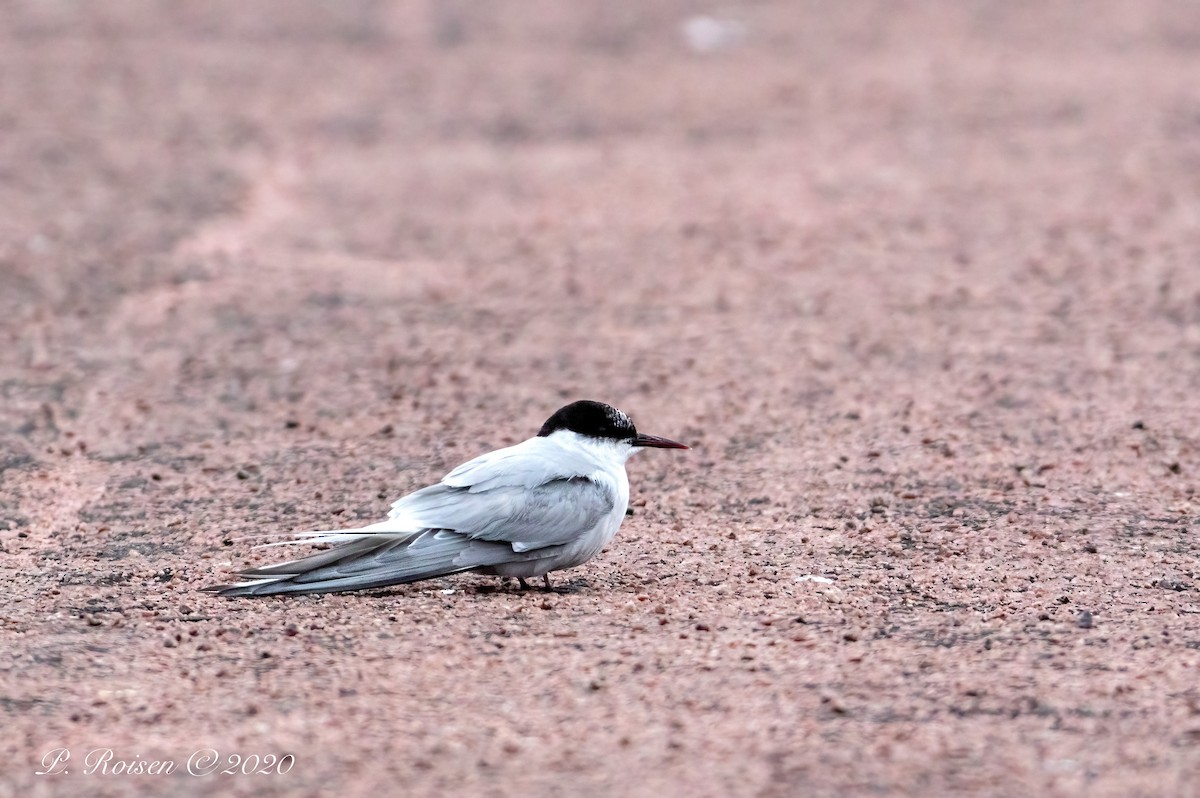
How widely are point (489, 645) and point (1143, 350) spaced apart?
470 centimetres

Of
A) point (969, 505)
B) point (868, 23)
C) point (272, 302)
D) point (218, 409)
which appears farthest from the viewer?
point (868, 23)

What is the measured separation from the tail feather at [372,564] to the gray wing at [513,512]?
0.05 meters

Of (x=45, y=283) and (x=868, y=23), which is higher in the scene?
(x=868, y=23)

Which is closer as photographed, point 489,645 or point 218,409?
point 489,645

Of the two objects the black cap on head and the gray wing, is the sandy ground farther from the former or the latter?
the black cap on head

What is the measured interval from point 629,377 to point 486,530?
2966 mm

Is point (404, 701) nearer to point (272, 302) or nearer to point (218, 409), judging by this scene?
point (218, 409)

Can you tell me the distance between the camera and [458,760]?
4.05 meters

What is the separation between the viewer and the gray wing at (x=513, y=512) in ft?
17.7

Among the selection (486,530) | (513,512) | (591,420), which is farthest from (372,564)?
(591,420)

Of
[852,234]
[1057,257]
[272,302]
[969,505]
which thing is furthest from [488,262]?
[969,505]

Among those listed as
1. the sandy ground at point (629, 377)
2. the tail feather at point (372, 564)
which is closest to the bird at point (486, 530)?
the tail feather at point (372, 564)

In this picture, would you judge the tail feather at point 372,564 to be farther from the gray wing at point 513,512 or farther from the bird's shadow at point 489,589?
the bird's shadow at point 489,589

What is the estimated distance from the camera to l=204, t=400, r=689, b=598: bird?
5.25 meters
